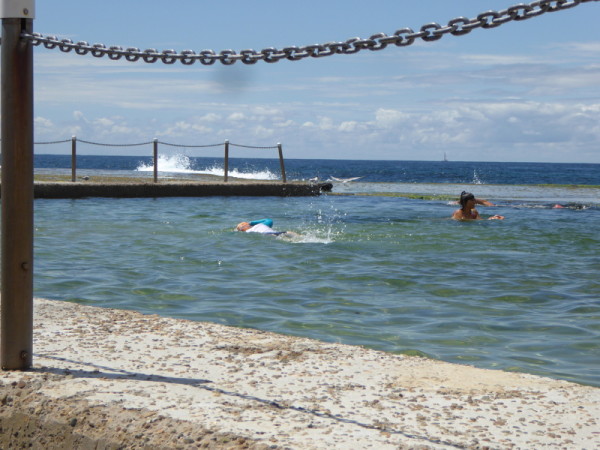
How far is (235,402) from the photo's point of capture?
135 inches

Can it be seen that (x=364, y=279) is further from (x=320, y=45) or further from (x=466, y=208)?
(x=466, y=208)

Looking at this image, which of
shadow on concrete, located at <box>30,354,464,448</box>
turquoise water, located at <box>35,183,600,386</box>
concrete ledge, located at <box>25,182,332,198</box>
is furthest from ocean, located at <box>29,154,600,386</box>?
concrete ledge, located at <box>25,182,332,198</box>

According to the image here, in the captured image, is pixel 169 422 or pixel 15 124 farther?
pixel 15 124

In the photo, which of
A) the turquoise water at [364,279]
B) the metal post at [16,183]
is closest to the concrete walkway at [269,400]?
the metal post at [16,183]

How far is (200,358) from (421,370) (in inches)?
46.1

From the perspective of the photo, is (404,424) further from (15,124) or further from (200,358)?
(15,124)

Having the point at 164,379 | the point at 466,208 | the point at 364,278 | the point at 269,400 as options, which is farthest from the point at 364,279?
the point at 466,208

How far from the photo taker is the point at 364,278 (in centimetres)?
927

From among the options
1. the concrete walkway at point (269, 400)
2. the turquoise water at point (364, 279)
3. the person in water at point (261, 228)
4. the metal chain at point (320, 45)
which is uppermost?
the metal chain at point (320, 45)

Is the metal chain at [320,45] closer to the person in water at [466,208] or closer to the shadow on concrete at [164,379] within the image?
the shadow on concrete at [164,379]

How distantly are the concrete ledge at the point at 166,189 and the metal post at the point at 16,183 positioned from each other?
16.7m

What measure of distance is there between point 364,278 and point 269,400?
5.85 metres

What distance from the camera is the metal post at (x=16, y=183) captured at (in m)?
3.72

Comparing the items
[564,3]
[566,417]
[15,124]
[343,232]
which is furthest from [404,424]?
[343,232]
